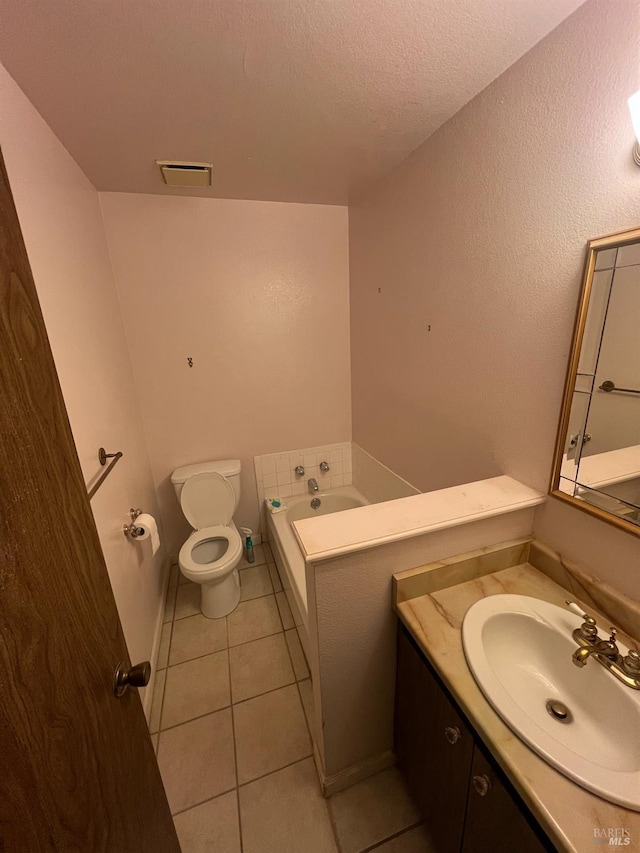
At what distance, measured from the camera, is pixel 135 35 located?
0.91 metres

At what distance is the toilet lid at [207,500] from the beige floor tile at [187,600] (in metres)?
0.45

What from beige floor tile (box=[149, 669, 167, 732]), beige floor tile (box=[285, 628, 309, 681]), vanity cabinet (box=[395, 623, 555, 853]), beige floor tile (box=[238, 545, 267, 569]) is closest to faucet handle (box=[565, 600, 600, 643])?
vanity cabinet (box=[395, 623, 555, 853])

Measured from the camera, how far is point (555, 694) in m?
0.90

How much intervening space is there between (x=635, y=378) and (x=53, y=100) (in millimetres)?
2011

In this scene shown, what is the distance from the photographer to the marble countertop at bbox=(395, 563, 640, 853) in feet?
1.91

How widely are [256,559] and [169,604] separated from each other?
65 cm

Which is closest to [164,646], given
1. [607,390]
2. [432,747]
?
[432,747]

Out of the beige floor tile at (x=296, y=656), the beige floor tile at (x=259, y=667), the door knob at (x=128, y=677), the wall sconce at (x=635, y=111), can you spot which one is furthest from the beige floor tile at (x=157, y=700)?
the wall sconce at (x=635, y=111)

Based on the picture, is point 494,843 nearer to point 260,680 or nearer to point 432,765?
point 432,765

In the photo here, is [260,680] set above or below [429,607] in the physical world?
below

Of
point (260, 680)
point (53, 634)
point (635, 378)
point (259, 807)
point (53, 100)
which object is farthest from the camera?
point (260, 680)

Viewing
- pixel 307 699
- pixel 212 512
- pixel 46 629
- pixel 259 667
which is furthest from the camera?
pixel 212 512

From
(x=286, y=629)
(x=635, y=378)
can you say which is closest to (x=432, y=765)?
(x=286, y=629)

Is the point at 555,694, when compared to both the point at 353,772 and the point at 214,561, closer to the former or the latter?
the point at 353,772
